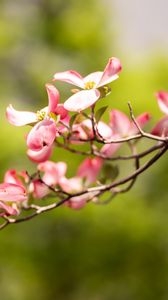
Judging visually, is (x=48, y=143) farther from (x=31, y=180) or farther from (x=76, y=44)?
(x=76, y=44)

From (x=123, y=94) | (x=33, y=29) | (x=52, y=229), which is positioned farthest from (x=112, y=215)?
(x=33, y=29)

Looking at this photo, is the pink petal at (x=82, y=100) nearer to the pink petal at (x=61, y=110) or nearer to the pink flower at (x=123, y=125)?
the pink petal at (x=61, y=110)

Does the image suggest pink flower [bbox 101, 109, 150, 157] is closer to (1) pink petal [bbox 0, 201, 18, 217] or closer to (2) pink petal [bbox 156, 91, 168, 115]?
(2) pink petal [bbox 156, 91, 168, 115]

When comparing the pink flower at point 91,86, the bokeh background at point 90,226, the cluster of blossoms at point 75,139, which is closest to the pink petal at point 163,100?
the cluster of blossoms at point 75,139

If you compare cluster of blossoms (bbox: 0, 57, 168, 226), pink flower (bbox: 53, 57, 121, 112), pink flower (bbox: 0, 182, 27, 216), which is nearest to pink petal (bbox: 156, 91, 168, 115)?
cluster of blossoms (bbox: 0, 57, 168, 226)

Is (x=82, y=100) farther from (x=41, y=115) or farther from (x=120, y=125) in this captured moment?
(x=120, y=125)

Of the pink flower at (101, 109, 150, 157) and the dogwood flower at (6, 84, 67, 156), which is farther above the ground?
the dogwood flower at (6, 84, 67, 156)
